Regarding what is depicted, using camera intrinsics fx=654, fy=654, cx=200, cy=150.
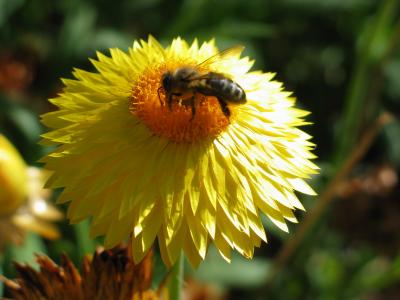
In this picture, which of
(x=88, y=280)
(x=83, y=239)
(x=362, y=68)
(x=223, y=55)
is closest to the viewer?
(x=88, y=280)

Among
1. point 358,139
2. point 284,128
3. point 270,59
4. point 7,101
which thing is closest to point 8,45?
point 7,101

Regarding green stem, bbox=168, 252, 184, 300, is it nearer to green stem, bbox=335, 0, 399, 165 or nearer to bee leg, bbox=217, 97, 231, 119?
bee leg, bbox=217, 97, 231, 119

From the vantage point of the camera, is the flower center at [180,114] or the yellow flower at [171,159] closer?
the yellow flower at [171,159]

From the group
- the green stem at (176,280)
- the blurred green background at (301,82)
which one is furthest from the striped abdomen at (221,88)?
the blurred green background at (301,82)

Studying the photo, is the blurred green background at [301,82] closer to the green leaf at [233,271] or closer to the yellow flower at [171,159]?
the green leaf at [233,271]

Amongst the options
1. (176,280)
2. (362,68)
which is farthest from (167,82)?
(362,68)

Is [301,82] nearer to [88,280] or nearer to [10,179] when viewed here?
[10,179]

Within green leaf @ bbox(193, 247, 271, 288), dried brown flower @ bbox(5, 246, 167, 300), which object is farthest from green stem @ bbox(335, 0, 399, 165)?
dried brown flower @ bbox(5, 246, 167, 300)
